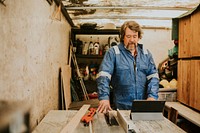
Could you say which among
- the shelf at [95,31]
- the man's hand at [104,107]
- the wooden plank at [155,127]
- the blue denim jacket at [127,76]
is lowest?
the wooden plank at [155,127]

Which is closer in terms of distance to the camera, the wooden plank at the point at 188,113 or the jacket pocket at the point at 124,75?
the jacket pocket at the point at 124,75

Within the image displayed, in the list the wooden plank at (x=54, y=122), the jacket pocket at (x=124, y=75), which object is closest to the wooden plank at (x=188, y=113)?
the jacket pocket at (x=124, y=75)

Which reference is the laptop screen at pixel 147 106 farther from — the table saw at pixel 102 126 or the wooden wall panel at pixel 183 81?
the wooden wall panel at pixel 183 81

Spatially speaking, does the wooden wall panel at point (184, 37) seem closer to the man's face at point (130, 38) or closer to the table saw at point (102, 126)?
the man's face at point (130, 38)

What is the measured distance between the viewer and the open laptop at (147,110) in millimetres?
1797

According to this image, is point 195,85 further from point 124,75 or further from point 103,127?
point 103,127

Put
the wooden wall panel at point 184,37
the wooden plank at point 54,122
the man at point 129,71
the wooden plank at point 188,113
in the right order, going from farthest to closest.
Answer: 1. the wooden wall panel at point 184,37
2. the wooden plank at point 188,113
3. the man at point 129,71
4. the wooden plank at point 54,122

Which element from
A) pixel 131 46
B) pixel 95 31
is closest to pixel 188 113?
pixel 131 46

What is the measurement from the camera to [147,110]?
1893 millimetres

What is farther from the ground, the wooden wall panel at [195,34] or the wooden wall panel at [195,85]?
the wooden wall panel at [195,34]

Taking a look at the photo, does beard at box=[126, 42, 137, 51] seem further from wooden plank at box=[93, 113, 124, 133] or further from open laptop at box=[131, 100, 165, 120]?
wooden plank at box=[93, 113, 124, 133]

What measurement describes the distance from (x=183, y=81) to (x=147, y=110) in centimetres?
199

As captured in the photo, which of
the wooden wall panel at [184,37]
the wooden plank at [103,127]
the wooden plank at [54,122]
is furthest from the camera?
the wooden wall panel at [184,37]

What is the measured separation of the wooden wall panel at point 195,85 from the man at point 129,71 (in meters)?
0.88
